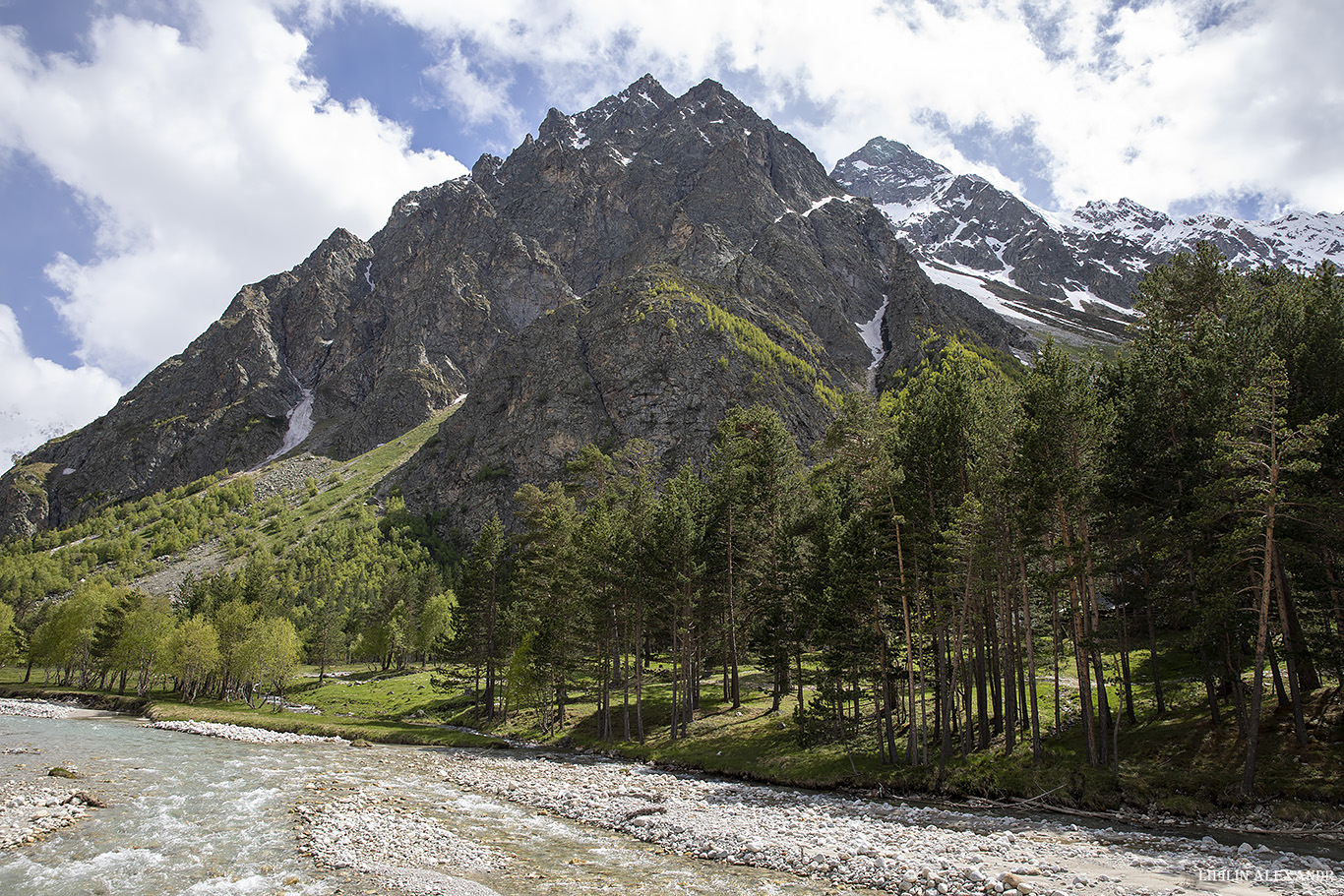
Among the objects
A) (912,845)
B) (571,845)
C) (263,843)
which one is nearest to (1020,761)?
(912,845)

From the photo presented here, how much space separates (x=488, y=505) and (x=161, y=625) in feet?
239

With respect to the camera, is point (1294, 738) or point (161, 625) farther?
point (161, 625)

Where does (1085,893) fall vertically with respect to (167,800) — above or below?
above

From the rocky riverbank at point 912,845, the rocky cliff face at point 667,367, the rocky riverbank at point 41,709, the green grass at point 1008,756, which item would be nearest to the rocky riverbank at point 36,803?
the rocky riverbank at point 912,845

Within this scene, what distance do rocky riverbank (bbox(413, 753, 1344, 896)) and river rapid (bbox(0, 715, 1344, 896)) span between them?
0.08m

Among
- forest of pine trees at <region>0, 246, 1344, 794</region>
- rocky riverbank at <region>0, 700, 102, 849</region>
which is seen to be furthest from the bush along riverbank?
rocky riverbank at <region>0, 700, 102, 849</region>

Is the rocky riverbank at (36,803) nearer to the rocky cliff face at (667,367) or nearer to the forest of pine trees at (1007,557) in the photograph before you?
the forest of pine trees at (1007,557)

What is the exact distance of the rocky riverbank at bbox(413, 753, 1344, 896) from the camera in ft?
56.6

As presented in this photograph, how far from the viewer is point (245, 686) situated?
71188 millimetres

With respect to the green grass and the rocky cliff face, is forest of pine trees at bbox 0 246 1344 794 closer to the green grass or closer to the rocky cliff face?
the green grass

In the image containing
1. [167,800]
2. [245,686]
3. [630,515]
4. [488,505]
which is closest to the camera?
[167,800]

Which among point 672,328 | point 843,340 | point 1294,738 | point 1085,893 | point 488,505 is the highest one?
point 843,340

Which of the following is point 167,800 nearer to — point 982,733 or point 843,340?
point 982,733

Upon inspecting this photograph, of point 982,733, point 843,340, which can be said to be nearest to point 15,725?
point 982,733
